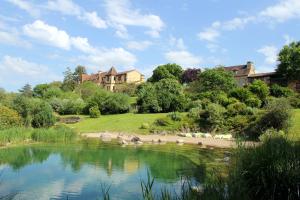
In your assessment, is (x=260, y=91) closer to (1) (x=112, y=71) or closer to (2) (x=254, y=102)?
(2) (x=254, y=102)

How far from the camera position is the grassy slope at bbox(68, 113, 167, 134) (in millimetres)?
38603

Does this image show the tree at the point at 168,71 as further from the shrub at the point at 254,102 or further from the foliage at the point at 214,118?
the foliage at the point at 214,118

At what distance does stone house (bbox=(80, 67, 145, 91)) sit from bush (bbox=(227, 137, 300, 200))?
77.6 meters

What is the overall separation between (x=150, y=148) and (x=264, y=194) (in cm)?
1928

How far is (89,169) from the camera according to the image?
699 inches

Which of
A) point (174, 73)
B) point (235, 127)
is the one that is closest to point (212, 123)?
point (235, 127)

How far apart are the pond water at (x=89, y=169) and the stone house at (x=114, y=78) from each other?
5982cm

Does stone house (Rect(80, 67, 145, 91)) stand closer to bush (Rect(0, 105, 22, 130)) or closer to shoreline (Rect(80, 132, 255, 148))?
shoreline (Rect(80, 132, 255, 148))

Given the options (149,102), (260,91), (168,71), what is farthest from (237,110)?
(168,71)

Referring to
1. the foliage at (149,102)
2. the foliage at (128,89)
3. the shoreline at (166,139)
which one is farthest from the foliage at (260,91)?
the foliage at (128,89)

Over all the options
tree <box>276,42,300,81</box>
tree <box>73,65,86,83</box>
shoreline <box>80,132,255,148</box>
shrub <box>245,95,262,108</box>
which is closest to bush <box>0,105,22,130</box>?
shoreline <box>80,132,255,148</box>

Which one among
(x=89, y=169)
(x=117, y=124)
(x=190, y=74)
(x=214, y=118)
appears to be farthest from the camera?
(x=190, y=74)

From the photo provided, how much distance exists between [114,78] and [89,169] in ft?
238

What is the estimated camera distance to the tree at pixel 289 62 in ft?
172
